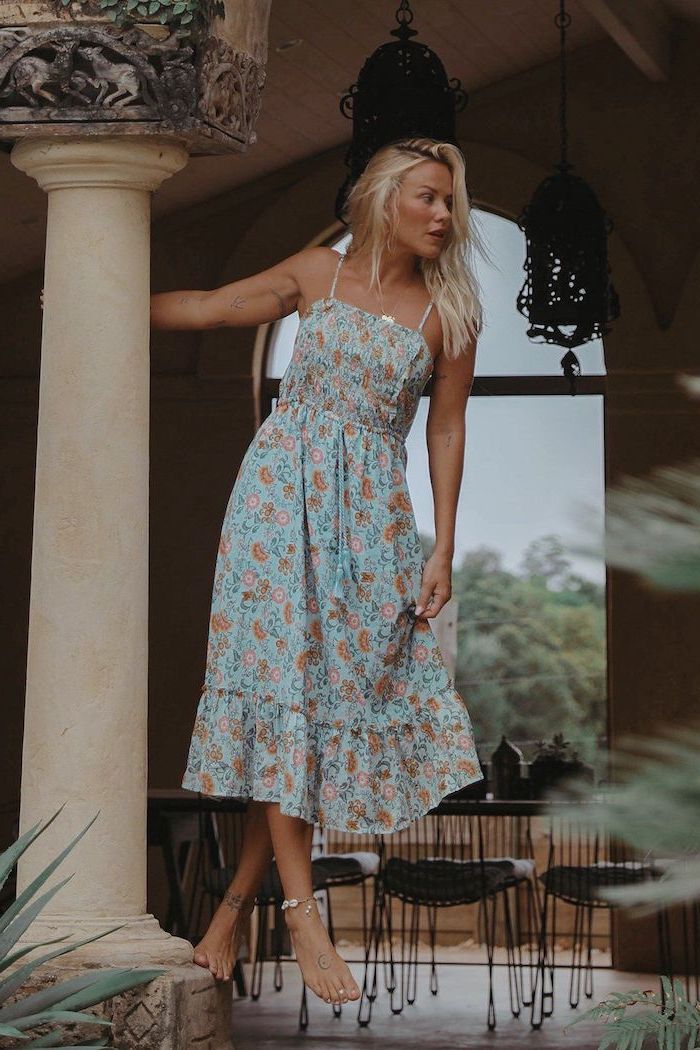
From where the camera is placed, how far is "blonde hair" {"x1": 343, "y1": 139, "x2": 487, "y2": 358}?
10.6ft

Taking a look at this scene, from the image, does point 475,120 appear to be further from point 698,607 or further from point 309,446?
point 309,446

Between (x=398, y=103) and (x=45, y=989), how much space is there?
8.90 ft

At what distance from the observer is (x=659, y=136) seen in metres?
8.07

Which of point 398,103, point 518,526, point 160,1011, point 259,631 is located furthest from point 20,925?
point 518,526

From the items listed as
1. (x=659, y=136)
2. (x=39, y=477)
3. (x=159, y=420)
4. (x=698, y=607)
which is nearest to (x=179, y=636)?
(x=159, y=420)

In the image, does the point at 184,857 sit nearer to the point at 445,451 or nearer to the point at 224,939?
the point at 224,939

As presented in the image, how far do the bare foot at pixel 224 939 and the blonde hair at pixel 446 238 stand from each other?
115cm

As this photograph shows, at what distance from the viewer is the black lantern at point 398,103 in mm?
4512

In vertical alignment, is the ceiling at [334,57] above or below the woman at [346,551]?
above

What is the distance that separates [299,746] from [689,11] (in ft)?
19.0

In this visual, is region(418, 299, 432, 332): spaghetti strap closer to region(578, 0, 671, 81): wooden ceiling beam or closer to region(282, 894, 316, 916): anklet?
region(282, 894, 316, 916): anklet

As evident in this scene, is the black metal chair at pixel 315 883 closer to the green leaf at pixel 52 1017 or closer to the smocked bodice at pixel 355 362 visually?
the smocked bodice at pixel 355 362

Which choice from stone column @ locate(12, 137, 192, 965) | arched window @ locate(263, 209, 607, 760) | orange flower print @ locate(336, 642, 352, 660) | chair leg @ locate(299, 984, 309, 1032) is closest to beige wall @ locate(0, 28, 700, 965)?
arched window @ locate(263, 209, 607, 760)

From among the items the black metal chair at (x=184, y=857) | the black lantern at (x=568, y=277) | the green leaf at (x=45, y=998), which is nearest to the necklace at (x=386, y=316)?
the green leaf at (x=45, y=998)
